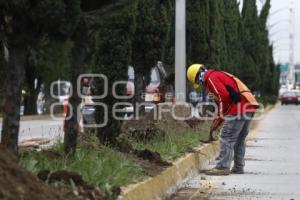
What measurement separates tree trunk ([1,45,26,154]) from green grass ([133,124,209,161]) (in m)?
4.16

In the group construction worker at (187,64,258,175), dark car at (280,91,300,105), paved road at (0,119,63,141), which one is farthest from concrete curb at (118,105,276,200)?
dark car at (280,91,300,105)

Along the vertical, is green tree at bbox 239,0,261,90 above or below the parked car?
above

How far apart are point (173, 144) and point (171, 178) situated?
2.81m

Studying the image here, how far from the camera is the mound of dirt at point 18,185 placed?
5.75 m

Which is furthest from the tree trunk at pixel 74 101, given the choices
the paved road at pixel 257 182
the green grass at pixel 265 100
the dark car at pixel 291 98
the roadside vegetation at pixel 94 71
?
the dark car at pixel 291 98

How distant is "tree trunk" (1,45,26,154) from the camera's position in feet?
A: 25.8

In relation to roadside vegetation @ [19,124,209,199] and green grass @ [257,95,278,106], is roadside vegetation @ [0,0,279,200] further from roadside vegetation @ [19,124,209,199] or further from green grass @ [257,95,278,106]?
green grass @ [257,95,278,106]

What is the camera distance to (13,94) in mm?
7844

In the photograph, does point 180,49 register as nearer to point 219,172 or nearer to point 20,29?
point 219,172

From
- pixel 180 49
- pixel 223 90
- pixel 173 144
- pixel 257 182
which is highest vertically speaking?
pixel 180 49

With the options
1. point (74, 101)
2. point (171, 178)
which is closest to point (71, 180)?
point (74, 101)

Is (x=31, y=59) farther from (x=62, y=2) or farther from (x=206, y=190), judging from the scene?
(x=62, y=2)

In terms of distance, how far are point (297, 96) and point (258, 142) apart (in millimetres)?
64890

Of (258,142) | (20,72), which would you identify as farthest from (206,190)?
(258,142)
